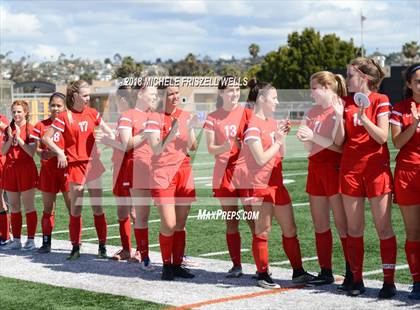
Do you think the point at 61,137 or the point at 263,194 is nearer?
the point at 263,194

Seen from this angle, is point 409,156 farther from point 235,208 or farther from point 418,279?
point 235,208

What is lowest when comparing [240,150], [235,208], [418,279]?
[418,279]

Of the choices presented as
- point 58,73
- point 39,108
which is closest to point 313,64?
point 39,108

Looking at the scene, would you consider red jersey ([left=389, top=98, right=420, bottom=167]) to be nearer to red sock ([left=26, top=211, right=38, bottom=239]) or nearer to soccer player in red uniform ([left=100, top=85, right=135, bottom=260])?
soccer player in red uniform ([left=100, top=85, right=135, bottom=260])

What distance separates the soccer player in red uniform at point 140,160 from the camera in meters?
8.03

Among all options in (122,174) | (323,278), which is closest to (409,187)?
(323,278)

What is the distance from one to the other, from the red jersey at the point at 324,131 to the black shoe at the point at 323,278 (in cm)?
109

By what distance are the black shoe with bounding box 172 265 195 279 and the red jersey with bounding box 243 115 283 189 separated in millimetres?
1278

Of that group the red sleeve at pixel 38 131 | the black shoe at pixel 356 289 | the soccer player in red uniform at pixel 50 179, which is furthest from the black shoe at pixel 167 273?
the red sleeve at pixel 38 131

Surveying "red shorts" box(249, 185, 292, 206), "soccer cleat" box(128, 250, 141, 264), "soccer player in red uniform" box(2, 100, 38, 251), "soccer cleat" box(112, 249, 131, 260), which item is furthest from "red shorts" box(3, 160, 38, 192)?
"red shorts" box(249, 185, 292, 206)

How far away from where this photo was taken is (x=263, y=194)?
6.99 metres

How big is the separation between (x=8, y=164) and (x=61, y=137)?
1.13m

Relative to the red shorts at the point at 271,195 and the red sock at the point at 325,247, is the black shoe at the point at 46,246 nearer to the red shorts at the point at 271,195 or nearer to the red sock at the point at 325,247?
the red shorts at the point at 271,195

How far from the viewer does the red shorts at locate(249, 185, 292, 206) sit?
7.00 meters
